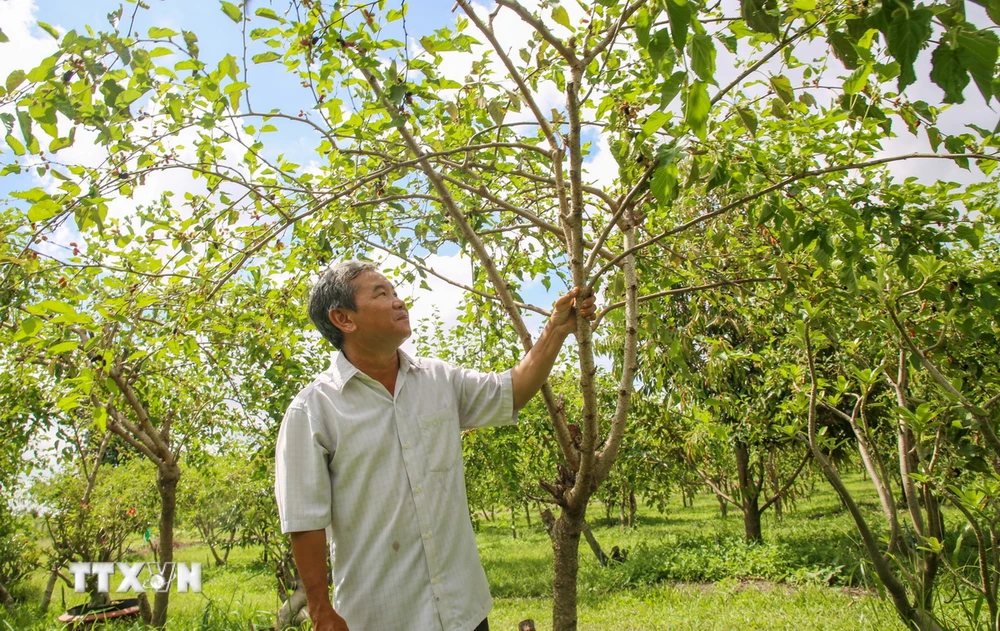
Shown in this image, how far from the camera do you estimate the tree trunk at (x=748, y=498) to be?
369 inches

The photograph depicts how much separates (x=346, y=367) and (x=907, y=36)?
5.10 feet

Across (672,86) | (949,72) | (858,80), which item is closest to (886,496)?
(858,80)

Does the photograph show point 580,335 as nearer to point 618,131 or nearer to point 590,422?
point 590,422

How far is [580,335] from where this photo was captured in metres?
1.89

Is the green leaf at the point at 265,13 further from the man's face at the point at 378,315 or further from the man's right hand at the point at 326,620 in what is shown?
the man's right hand at the point at 326,620

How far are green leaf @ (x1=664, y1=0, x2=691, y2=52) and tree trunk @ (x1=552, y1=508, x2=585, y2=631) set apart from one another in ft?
6.04

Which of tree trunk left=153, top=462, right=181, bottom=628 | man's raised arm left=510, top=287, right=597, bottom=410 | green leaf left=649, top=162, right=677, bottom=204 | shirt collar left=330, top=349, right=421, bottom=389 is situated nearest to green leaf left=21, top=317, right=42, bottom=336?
shirt collar left=330, top=349, right=421, bottom=389

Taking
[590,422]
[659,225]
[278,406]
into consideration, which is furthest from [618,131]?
[278,406]

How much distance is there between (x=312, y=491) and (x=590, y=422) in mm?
905

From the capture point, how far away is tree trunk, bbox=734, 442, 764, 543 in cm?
938

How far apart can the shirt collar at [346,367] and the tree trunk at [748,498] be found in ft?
26.9

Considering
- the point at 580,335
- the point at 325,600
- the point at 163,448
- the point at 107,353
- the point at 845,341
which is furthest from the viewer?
the point at 163,448

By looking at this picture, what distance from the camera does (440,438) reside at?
1.87 m

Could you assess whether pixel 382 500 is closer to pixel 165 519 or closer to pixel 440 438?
pixel 440 438
